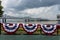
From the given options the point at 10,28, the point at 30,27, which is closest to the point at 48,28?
the point at 30,27

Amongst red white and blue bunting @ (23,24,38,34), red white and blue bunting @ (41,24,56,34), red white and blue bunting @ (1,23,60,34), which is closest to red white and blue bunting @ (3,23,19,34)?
red white and blue bunting @ (1,23,60,34)

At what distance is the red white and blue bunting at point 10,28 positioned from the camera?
36.6ft

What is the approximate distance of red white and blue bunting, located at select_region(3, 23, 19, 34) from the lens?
11.1m

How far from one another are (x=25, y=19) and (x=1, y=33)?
5.21 ft

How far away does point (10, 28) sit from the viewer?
11.2 metres

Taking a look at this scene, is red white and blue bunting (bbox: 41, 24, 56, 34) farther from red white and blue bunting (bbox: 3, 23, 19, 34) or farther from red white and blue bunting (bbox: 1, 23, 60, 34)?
red white and blue bunting (bbox: 3, 23, 19, 34)

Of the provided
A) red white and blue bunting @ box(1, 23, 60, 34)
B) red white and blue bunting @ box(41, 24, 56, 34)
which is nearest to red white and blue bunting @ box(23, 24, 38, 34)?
red white and blue bunting @ box(1, 23, 60, 34)

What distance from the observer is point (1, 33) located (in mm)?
10828

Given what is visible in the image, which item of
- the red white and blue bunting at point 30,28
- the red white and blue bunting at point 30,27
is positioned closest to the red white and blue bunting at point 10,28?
the red white and blue bunting at point 30,27

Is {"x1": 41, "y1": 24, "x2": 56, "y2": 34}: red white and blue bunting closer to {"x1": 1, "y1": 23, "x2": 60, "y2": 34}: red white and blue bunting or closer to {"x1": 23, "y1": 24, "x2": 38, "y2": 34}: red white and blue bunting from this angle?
{"x1": 1, "y1": 23, "x2": 60, "y2": 34}: red white and blue bunting

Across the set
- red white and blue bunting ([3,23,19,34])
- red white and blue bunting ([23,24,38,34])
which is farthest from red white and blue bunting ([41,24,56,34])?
red white and blue bunting ([3,23,19,34])

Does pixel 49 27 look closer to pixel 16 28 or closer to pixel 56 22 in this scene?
pixel 56 22

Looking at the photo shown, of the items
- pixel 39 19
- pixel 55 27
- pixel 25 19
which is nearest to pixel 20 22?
pixel 25 19

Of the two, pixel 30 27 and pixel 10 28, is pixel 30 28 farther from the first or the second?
pixel 10 28
